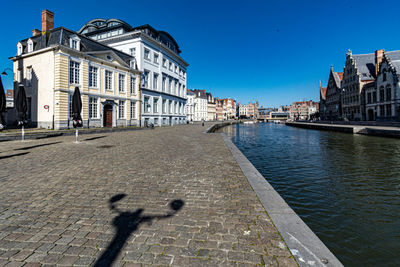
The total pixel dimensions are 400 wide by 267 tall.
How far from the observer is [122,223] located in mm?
3098

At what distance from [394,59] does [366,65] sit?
9.60 m

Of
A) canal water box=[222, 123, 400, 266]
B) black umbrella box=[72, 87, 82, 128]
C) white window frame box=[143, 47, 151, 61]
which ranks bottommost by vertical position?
canal water box=[222, 123, 400, 266]

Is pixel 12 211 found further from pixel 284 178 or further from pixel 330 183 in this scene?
pixel 330 183

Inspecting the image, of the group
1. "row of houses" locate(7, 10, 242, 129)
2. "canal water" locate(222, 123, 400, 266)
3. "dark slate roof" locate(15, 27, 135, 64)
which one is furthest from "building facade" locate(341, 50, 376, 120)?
"dark slate roof" locate(15, 27, 135, 64)

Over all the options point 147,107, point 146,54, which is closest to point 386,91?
point 147,107

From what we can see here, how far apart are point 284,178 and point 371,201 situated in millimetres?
2463

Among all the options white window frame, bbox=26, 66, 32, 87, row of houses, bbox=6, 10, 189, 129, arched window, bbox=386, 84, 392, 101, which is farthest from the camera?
arched window, bbox=386, 84, 392, 101

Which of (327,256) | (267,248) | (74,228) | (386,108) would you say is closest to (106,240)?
(74,228)

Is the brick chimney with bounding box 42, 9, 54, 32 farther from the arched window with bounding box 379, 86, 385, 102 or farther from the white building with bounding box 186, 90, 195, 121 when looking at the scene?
the arched window with bounding box 379, 86, 385, 102

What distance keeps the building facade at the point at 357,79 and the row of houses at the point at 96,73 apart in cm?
4744

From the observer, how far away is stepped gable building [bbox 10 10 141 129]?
21656 millimetres

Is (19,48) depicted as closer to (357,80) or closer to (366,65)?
(357,80)

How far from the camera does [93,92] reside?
25078 millimetres

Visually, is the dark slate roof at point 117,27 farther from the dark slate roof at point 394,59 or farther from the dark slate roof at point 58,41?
the dark slate roof at point 394,59
